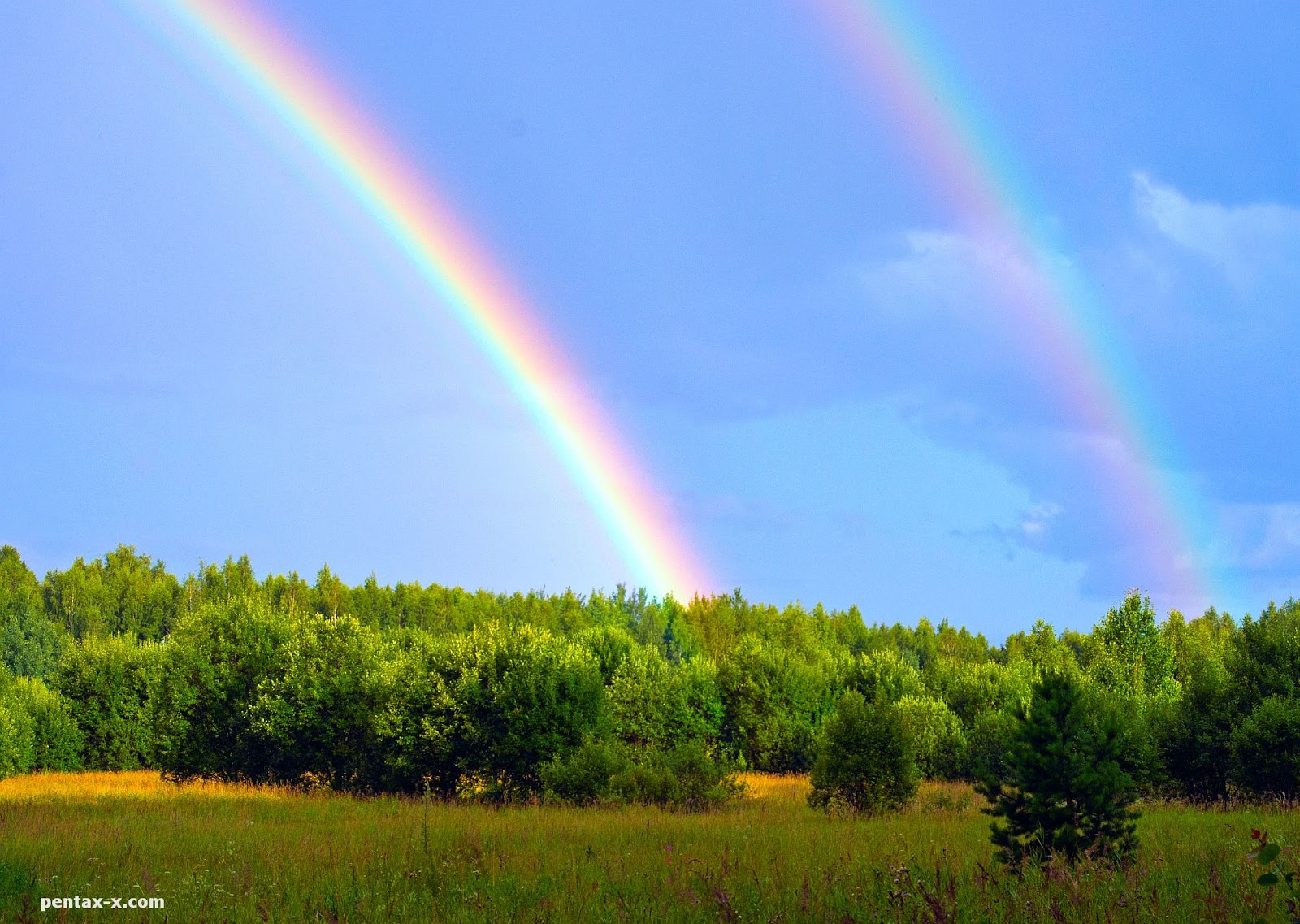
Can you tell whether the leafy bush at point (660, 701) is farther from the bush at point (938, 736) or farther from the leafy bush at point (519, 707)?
the leafy bush at point (519, 707)

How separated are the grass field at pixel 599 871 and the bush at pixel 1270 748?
21.3ft

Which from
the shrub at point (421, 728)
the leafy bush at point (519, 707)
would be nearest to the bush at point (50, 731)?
the shrub at point (421, 728)

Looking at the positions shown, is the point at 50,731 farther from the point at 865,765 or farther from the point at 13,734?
the point at 865,765

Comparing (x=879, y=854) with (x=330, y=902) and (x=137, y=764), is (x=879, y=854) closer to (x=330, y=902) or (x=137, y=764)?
(x=330, y=902)

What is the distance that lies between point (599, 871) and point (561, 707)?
23128 millimetres

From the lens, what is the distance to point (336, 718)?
1558 inches

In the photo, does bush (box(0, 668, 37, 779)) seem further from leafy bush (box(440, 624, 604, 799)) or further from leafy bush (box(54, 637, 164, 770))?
leafy bush (box(440, 624, 604, 799))

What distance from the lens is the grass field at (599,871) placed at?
9359 mm

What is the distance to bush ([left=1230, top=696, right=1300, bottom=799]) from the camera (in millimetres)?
29625

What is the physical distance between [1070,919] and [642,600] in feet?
379

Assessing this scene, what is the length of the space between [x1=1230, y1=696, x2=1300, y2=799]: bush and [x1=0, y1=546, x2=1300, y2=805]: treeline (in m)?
0.06

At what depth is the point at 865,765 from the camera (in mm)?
28250

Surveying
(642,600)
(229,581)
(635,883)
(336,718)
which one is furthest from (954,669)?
(229,581)

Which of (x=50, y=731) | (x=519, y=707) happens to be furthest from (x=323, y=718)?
(x=50, y=731)
